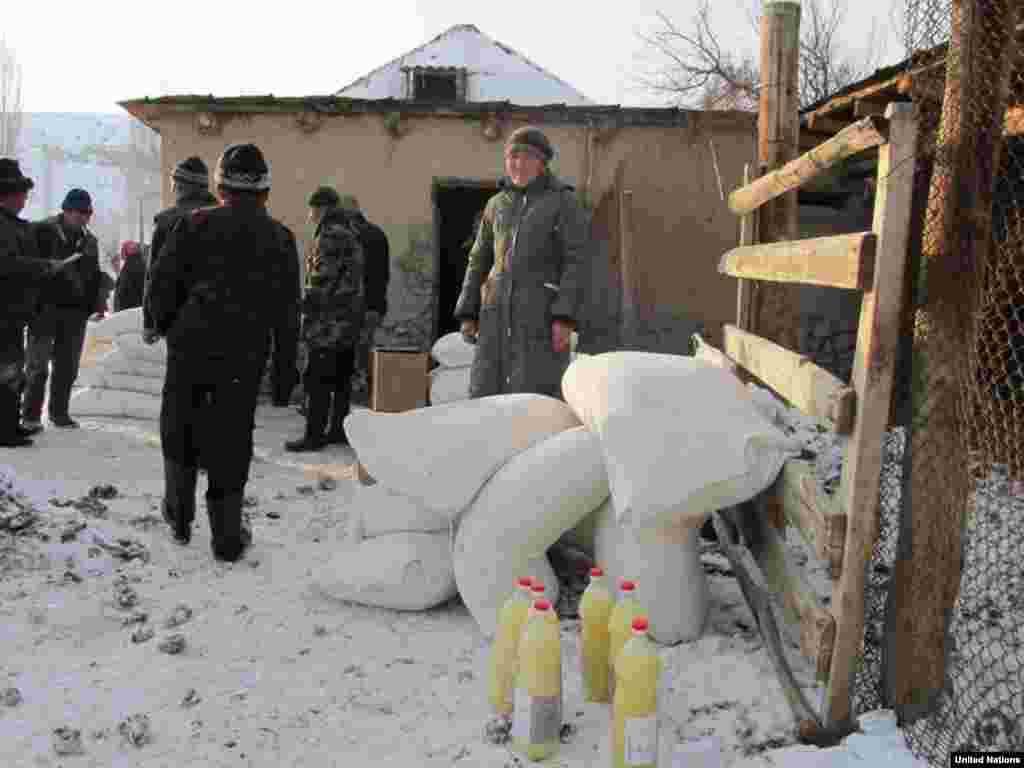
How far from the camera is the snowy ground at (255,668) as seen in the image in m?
2.70

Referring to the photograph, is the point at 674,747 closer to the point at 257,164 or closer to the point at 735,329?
the point at 735,329

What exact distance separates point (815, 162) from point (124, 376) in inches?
230

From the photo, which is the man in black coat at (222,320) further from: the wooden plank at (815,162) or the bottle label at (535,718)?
the wooden plank at (815,162)

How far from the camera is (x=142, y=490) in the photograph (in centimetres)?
540

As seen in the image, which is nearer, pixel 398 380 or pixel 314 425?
pixel 398 380

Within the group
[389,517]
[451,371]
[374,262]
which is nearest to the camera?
[389,517]

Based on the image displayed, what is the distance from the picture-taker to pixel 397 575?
147 inches

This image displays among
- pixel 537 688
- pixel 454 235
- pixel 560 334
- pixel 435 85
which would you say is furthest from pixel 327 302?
pixel 435 85

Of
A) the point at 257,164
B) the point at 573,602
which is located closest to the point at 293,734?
the point at 573,602

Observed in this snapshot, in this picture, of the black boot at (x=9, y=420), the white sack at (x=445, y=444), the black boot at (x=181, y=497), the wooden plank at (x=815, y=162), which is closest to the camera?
the wooden plank at (x=815, y=162)

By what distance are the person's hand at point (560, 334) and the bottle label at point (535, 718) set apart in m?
2.38

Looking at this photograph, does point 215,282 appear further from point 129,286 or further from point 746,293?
point 129,286

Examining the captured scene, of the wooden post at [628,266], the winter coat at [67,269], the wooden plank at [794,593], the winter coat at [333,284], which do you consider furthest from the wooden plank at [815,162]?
the winter coat at [67,269]

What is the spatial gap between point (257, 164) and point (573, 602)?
2.31 metres
